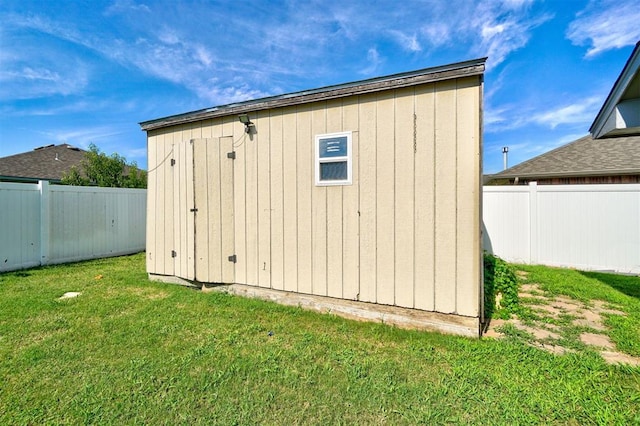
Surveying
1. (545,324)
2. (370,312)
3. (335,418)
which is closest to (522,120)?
(545,324)

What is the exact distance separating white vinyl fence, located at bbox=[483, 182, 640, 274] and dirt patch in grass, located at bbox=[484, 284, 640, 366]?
8.47 feet

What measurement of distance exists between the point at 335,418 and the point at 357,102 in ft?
10.8

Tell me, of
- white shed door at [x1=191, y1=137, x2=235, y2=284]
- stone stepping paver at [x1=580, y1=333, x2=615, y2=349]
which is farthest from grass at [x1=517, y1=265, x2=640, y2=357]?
white shed door at [x1=191, y1=137, x2=235, y2=284]

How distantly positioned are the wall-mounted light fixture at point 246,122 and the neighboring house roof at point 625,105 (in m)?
4.55

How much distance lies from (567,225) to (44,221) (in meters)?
12.4

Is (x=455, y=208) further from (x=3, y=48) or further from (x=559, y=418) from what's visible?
(x=3, y=48)

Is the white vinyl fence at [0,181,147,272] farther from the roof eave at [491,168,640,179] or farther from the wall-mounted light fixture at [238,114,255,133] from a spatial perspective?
the roof eave at [491,168,640,179]

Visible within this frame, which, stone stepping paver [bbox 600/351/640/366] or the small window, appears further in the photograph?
the small window

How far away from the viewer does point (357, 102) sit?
3.44 m

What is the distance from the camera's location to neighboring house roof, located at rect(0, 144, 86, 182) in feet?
34.5

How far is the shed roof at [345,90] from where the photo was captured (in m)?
2.86

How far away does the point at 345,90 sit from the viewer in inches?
135

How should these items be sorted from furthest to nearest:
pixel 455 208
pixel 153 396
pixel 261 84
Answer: pixel 261 84, pixel 455 208, pixel 153 396

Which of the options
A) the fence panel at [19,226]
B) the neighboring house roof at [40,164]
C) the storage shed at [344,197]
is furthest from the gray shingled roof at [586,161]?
the neighboring house roof at [40,164]
